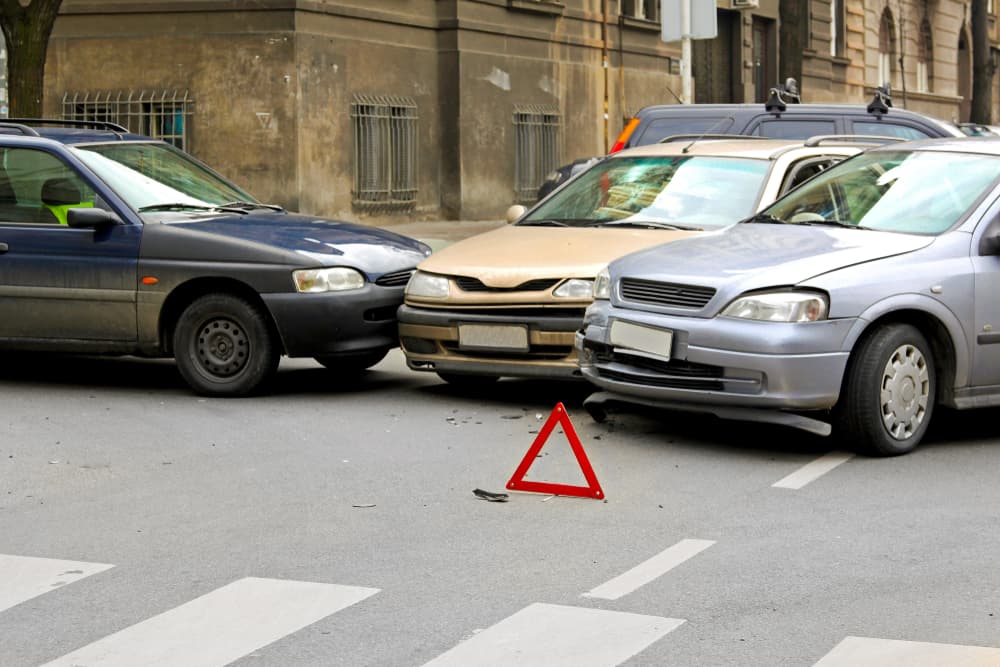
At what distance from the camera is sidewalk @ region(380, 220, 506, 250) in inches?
935

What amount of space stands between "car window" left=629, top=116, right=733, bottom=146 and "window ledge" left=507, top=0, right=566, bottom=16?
44.9ft

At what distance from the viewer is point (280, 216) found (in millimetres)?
11219

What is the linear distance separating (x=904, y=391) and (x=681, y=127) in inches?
270

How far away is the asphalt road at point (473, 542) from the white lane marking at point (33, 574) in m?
0.01

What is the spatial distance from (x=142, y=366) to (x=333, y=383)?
68.1 inches

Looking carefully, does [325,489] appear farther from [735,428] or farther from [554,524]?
[735,428]

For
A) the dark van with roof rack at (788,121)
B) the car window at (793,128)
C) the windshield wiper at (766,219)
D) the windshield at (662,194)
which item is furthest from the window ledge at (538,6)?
the windshield wiper at (766,219)

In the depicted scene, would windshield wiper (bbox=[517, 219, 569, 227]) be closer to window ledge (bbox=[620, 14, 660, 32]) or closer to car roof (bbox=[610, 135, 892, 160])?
car roof (bbox=[610, 135, 892, 160])

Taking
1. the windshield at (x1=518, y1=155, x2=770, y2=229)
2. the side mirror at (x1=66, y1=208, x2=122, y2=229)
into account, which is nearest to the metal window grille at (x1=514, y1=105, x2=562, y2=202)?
the windshield at (x1=518, y1=155, x2=770, y2=229)

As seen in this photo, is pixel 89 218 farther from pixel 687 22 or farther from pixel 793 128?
pixel 687 22

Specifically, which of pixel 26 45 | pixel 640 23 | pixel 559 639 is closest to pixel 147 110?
pixel 26 45

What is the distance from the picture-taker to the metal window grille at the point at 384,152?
80.7ft

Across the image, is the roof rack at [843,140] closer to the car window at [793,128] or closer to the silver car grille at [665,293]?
the car window at [793,128]

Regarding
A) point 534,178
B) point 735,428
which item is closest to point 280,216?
point 735,428
